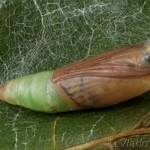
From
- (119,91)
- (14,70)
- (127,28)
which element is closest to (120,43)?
(127,28)

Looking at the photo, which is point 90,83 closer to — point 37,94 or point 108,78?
point 108,78

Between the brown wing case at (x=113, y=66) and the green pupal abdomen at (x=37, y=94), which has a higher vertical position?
the brown wing case at (x=113, y=66)

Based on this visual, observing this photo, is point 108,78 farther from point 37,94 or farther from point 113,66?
point 37,94

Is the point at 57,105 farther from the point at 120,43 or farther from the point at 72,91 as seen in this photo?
the point at 120,43

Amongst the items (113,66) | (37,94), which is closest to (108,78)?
(113,66)

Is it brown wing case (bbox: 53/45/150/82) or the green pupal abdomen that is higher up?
brown wing case (bbox: 53/45/150/82)

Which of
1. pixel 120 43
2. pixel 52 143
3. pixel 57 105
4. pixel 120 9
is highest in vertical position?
pixel 120 9

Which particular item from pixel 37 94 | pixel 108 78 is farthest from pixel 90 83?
pixel 37 94

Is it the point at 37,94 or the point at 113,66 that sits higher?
the point at 113,66
